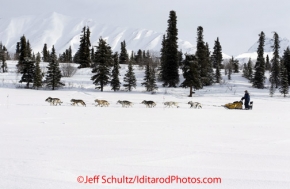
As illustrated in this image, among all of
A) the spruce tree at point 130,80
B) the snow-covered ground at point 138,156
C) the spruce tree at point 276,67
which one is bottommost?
the snow-covered ground at point 138,156

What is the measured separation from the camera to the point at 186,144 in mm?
6668

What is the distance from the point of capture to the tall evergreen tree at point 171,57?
44562 millimetres

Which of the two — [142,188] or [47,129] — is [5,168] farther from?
[47,129]

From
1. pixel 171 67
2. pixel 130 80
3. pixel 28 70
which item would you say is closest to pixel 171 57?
pixel 171 67

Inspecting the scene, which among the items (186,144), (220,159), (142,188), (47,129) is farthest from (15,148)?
(220,159)

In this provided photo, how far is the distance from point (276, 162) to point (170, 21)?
151 feet

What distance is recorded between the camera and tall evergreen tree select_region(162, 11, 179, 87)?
44.6m

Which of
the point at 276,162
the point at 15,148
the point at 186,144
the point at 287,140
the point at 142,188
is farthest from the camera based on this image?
the point at 287,140

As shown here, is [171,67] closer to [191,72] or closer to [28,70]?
[191,72]

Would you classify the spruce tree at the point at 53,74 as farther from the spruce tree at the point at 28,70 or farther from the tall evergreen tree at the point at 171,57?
the tall evergreen tree at the point at 171,57

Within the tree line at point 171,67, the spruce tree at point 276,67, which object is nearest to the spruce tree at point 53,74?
the tree line at point 171,67

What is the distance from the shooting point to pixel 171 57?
150 feet

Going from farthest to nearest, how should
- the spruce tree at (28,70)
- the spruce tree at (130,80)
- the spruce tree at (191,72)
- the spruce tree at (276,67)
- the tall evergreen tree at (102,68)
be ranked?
the spruce tree at (276,67) → the spruce tree at (28,70) → the spruce tree at (130,80) → the tall evergreen tree at (102,68) → the spruce tree at (191,72)

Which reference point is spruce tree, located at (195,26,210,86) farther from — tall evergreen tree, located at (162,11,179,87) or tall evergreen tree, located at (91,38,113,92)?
tall evergreen tree, located at (91,38,113,92)
